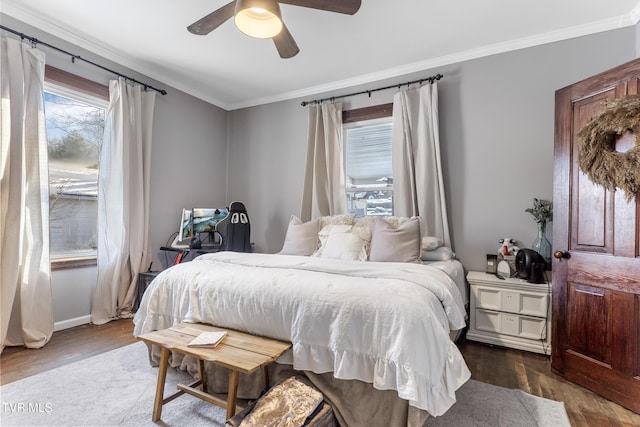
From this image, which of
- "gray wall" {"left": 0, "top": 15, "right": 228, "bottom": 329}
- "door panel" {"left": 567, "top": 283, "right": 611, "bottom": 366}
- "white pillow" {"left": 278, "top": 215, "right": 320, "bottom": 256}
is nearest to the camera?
"door panel" {"left": 567, "top": 283, "right": 611, "bottom": 366}

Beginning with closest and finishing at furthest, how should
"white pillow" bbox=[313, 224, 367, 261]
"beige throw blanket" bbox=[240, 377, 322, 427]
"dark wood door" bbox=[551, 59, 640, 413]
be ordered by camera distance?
Answer: "beige throw blanket" bbox=[240, 377, 322, 427] → "dark wood door" bbox=[551, 59, 640, 413] → "white pillow" bbox=[313, 224, 367, 261]

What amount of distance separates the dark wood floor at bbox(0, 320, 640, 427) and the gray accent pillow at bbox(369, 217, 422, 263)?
2.96 ft

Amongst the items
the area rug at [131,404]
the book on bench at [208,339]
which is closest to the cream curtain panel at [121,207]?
the area rug at [131,404]

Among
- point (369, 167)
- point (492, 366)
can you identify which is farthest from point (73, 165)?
point (492, 366)

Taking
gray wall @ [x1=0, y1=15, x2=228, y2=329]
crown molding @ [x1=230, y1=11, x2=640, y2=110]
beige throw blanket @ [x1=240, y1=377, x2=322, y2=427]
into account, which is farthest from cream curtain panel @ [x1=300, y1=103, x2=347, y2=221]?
beige throw blanket @ [x1=240, y1=377, x2=322, y2=427]

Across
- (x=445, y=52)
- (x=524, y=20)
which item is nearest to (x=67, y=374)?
(x=445, y=52)

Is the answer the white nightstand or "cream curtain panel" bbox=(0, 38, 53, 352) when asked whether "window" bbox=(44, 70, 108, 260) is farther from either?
the white nightstand

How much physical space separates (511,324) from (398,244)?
112cm

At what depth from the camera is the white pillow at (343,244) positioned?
2793mm

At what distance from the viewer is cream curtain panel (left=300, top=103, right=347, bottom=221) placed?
12.4 ft

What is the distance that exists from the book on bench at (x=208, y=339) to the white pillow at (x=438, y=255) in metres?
1.82

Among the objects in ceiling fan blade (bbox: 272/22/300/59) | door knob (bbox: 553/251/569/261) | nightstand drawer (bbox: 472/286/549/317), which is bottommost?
nightstand drawer (bbox: 472/286/549/317)

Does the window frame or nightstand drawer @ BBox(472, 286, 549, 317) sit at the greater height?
the window frame

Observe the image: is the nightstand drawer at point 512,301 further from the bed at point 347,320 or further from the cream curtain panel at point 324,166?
the cream curtain panel at point 324,166
